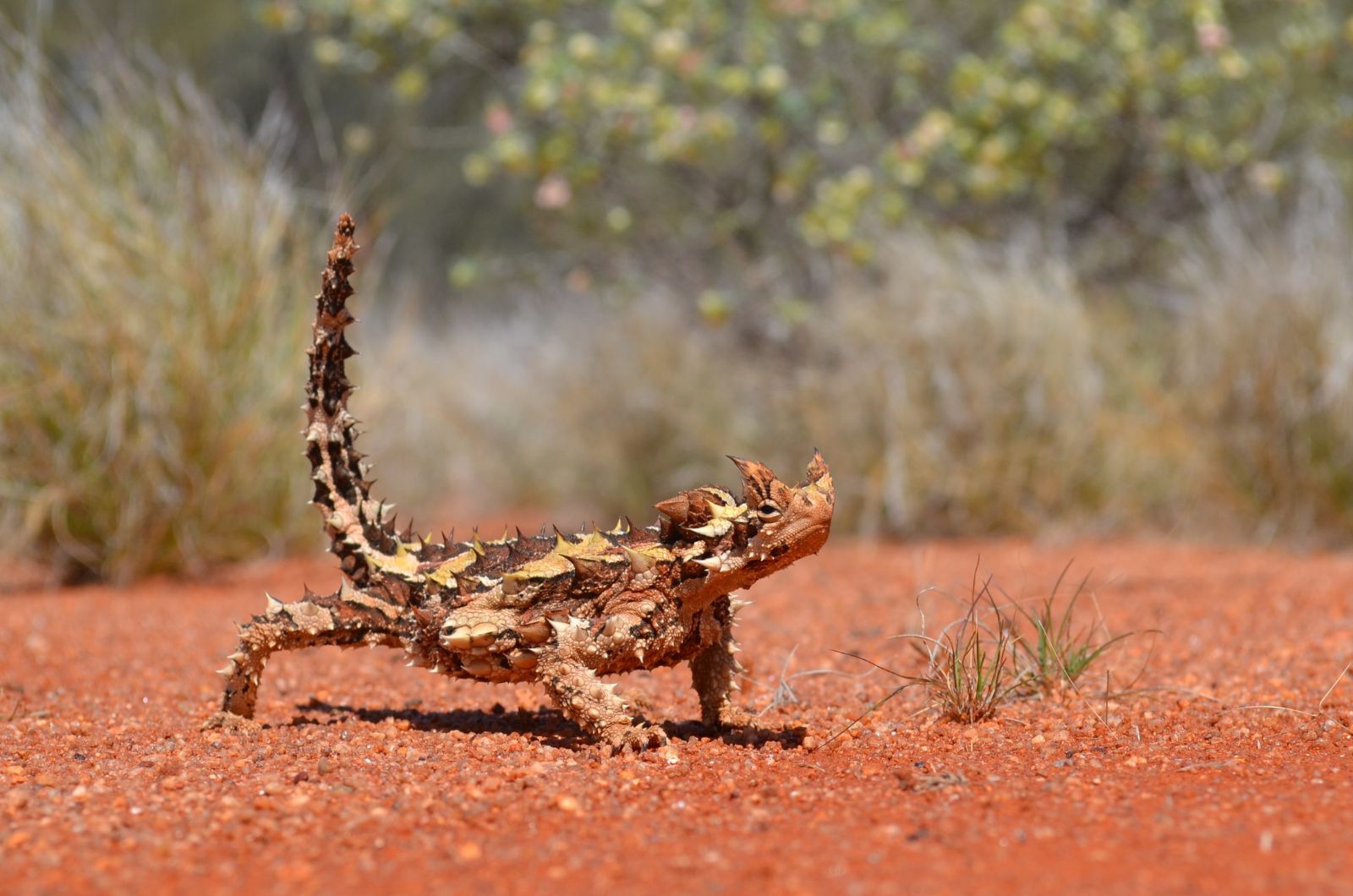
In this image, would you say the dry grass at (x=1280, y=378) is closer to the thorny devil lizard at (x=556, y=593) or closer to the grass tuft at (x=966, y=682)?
the grass tuft at (x=966, y=682)

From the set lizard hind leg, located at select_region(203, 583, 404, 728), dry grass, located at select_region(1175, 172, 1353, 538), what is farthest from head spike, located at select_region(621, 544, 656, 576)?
dry grass, located at select_region(1175, 172, 1353, 538)

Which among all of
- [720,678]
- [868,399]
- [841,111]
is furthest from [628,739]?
[841,111]

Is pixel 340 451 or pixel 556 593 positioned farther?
pixel 340 451

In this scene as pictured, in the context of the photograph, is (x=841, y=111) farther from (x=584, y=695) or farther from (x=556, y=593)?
(x=584, y=695)

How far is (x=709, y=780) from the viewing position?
2.77 meters

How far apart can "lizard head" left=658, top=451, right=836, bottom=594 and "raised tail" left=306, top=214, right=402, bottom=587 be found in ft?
2.81

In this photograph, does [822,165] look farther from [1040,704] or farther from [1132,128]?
[1040,704]

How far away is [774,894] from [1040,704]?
1554mm

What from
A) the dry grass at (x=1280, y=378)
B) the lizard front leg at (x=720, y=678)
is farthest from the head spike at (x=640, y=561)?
the dry grass at (x=1280, y=378)

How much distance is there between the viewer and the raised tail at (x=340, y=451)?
3336 mm

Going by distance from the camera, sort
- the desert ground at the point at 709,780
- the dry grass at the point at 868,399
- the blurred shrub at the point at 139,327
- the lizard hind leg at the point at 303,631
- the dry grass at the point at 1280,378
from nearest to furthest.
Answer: the desert ground at the point at 709,780 → the lizard hind leg at the point at 303,631 → the blurred shrub at the point at 139,327 → the dry grass at the point at 1280,378 → the dry grass at the point at 868,399

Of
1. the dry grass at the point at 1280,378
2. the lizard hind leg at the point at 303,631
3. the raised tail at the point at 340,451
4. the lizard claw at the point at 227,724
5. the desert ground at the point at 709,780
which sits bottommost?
the desert ground at the point at 709,780

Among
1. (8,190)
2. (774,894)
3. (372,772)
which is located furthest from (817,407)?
(774,894)

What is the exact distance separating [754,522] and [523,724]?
0.94 m
